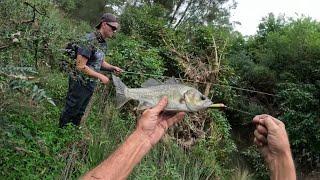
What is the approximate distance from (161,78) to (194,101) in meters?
5.82

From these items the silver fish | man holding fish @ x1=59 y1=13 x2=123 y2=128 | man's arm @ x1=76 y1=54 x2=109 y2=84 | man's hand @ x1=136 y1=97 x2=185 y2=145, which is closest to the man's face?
man holding fish @ x1=59 y1=13 x2=123 y2=128

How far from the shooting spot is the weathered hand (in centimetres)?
299

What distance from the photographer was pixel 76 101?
724 cm

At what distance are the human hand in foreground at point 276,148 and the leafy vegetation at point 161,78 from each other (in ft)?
4.01

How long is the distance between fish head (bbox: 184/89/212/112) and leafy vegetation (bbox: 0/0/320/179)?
95 centimetres

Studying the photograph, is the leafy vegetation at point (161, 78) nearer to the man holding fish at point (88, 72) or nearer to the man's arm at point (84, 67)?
the man holding fish at point (88, 72)

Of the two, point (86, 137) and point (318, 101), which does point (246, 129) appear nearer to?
point (318, 101)

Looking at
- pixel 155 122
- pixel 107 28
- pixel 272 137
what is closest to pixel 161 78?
pixel 107 28

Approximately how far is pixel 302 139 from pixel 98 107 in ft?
18.5

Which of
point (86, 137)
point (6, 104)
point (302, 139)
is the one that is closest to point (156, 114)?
point (6, 104)

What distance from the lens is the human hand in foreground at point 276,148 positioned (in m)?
2.94

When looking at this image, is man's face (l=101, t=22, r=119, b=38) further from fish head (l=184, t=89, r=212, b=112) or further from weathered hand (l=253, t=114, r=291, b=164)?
weathered hand (l=253, t=114, r=291, b=164)

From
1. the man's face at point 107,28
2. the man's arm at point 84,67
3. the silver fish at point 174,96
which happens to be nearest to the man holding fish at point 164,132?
the silver fish at point 174,96

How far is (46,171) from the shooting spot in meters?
6.50
